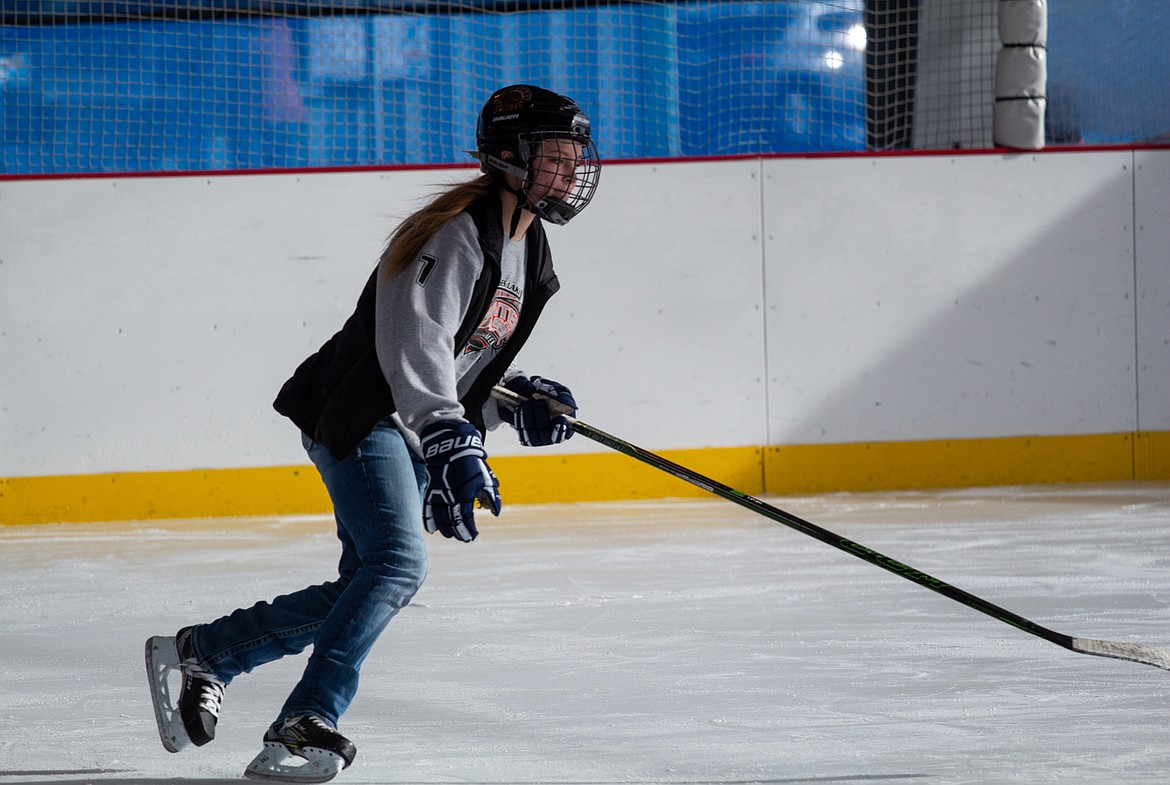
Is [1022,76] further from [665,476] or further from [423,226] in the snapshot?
[423,226]

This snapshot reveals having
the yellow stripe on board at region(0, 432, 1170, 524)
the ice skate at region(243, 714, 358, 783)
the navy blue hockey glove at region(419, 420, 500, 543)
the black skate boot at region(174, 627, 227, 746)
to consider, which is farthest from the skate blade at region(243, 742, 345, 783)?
the yellow stripe on board at region(0, 432, 1170, 524)

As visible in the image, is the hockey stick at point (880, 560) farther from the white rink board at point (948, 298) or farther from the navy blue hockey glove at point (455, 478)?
the white rink board at point (948, 298)

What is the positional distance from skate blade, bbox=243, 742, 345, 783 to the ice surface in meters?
0.10

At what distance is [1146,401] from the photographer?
18.7 ft

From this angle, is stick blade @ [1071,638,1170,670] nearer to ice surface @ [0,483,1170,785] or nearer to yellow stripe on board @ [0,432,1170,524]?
ice surface @ [0,483,1170,785]

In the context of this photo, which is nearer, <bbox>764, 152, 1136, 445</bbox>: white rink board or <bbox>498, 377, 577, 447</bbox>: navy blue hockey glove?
<bbox>498, 377, 577, 447</bbox>: navy blue hockey glove

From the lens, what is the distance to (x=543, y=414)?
2.14 meters

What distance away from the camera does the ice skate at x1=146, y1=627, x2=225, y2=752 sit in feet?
6.42

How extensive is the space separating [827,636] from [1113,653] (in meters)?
0.87

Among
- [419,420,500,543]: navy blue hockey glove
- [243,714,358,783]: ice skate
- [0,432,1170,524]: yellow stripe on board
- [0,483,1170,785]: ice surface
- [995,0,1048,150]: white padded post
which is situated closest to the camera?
[419,420,500,543]: navy blue hockey glove

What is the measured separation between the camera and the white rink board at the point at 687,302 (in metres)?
5.31

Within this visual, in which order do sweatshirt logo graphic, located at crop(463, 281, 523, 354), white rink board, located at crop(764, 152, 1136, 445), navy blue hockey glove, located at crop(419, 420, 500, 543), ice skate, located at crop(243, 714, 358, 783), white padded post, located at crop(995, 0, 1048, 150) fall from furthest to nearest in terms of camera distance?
white padded post, located at crop(995, 0, 1048, 150) < white rink board, located at crop(764, 152, 1136, 445) < sweatshirt logo graphic, located at crop(463, 281, 523, 354) < ice skate, located at crop(243, 714, 358, 783) < navy blue hockey glove, located at crop(419, 420, 500, 543)

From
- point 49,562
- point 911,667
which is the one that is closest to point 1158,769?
point 911,667

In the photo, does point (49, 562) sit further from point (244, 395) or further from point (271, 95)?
point (271, 95)
